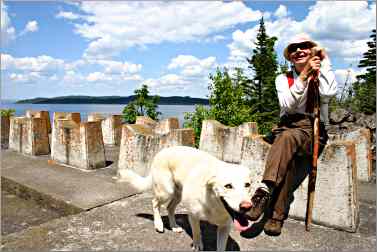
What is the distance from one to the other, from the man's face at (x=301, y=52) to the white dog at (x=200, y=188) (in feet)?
6.16

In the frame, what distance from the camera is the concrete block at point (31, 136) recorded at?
9.52 m

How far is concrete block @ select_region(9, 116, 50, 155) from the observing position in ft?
31.2

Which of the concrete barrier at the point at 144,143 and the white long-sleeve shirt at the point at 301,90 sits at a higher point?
the white long-sleeve shirt at the point at 301,90

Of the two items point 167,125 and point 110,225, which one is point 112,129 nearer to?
point 167,125

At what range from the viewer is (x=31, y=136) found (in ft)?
31.2

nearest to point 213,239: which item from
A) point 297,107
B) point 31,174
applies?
point 297,107

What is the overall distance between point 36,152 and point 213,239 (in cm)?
746

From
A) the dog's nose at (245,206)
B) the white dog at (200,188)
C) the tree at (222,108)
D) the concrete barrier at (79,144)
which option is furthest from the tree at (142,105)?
the dog's nose at (245,206)

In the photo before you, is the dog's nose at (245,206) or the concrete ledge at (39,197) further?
the concrete ledge at (39,197)

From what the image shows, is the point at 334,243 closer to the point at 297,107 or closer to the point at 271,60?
the point at 297,107

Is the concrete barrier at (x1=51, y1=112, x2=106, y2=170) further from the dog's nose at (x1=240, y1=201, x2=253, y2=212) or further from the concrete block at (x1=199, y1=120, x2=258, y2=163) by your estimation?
the dog's nose at (x1=240, y1=201, x2=253, y2=212)

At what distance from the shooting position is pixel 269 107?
118 ft

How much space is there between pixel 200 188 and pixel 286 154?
1344mm

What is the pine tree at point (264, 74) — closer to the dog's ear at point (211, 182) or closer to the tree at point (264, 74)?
the tree at point (264, 74)
